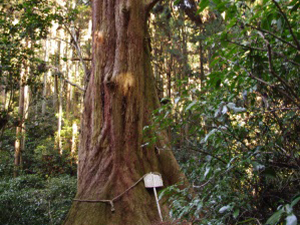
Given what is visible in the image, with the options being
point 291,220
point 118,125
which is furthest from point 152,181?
point 291,220

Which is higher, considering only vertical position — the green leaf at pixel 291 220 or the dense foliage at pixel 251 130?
the dense foliage at pixel 251 130

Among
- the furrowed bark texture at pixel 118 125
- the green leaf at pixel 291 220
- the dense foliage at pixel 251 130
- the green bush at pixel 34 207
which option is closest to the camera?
the green leaf at pixel 291 220

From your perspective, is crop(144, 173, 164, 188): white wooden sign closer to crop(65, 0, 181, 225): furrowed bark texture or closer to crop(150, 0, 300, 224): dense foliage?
crop(65, 0, 181, 225): furrowed bark texture

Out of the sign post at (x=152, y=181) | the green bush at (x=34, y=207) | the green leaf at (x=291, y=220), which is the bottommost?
the green bush at (x=34, y=207)

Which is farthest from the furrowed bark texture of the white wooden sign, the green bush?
the green bush

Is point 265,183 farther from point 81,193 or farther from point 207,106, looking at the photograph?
point 81,193

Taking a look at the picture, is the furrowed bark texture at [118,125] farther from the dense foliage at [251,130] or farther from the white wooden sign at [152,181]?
the dense foliage at [251,130]

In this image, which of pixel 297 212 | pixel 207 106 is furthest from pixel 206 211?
pixel 207 106

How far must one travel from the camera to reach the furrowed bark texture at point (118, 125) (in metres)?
4.37

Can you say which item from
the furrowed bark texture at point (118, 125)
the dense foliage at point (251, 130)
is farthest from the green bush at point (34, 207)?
the dense foliage at point (251, 130)

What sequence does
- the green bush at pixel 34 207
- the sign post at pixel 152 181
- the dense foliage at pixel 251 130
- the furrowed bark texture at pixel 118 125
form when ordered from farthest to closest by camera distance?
the green bush at pixel 34 207 → the sign post at pixel 152 181 → the furrowed bark texture at pixel 118 125 → the dense foliage at pixel 251 130

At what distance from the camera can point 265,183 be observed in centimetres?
165

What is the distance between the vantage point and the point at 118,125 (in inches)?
189

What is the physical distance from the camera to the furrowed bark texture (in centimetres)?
437
